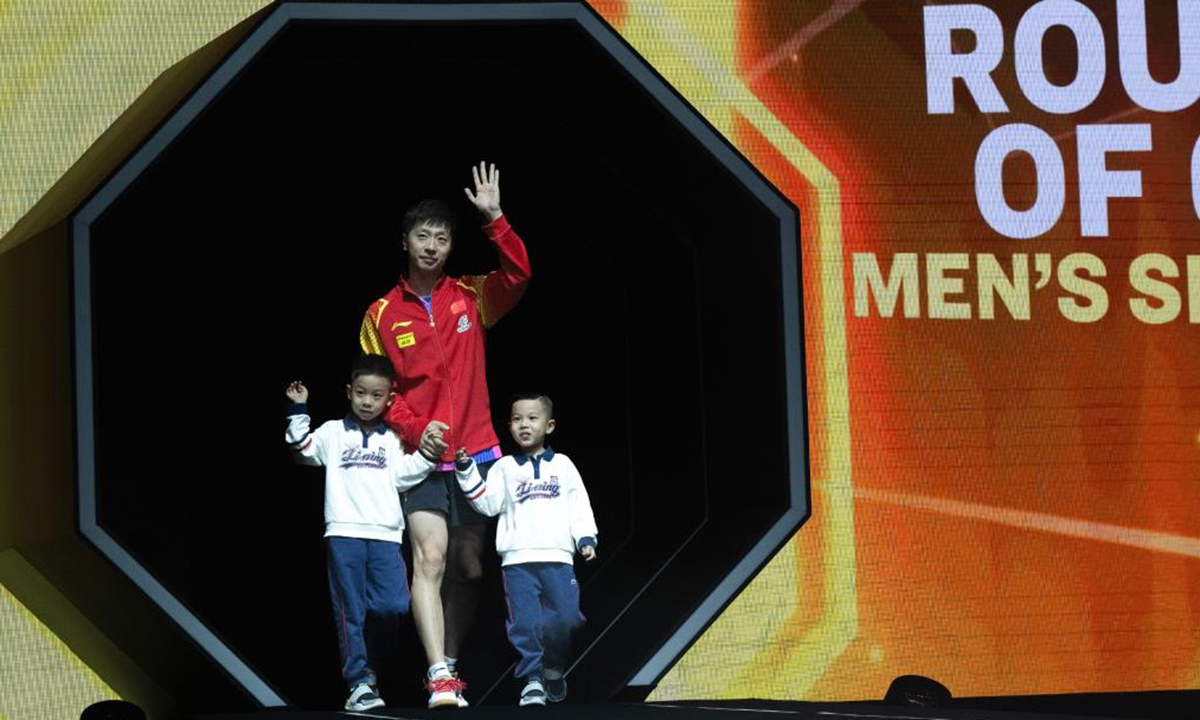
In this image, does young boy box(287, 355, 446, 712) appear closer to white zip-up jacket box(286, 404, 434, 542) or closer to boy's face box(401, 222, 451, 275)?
white zip-up jacket box(286, 404, 434, 542)

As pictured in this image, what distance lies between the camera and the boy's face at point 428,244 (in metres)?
5.59

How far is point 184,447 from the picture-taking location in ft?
20.8

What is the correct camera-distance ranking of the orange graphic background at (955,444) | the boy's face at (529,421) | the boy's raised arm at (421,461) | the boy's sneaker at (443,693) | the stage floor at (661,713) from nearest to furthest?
the stage floor at (661,713) < the boy's sneaker at (443,693) < the boy's raised arm at (421,461) < the boy's face at (529,421) < the orange graphic background at (955,444)

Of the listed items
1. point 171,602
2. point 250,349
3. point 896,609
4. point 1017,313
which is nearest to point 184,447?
point 250,349

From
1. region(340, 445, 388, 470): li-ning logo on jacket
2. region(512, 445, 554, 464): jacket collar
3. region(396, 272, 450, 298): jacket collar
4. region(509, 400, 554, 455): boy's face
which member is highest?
region(396, 272, 450, 298): jacket collar

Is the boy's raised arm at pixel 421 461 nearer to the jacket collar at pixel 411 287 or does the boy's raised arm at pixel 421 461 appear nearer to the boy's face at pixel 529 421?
the boy's face at pixel 529 421

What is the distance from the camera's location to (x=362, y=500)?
5.46 m

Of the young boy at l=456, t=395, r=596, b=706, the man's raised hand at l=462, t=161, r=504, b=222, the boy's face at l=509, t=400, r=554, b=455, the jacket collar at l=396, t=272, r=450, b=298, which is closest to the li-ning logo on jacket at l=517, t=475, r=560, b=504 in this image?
the young boy at l=456, t=395, r=596, b=706

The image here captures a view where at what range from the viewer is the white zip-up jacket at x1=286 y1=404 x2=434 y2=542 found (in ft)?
17.9

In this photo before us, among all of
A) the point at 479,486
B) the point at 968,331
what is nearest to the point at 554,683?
the point at 479,486

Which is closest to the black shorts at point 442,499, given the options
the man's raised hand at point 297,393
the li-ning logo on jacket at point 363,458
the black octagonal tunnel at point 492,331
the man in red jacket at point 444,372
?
the man in red jacket at point 444,372

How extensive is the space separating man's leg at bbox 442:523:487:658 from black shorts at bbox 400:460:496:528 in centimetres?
6

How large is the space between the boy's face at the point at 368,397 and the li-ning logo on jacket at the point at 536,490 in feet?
1.51

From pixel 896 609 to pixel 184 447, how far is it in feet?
7.70
